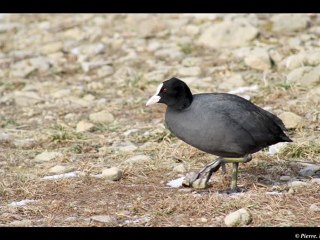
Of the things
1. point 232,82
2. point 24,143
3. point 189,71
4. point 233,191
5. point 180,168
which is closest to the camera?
point 233,191

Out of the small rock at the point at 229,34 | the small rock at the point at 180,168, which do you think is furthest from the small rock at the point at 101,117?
the small rock at the point at 229,34

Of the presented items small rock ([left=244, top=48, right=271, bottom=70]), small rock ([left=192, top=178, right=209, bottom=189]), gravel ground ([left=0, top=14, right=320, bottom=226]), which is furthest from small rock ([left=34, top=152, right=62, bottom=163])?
small rock ([left=244, top=48, right=271, bottom=70])

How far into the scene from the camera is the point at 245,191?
641 centimetres

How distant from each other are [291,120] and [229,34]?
3.93m

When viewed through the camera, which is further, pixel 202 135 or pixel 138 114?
pixel 138 114

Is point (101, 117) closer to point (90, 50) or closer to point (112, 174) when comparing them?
point (112, 174)

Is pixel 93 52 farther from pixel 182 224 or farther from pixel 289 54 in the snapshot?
pixel 182 224

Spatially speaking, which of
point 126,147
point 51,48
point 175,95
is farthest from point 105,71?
point 175,95

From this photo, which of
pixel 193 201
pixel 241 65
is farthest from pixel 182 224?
pixel 241 65

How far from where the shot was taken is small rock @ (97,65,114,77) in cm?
1122

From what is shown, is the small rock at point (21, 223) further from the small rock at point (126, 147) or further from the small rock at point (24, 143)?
the small rock at point (24, 143)

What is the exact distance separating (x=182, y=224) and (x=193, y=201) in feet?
1.30

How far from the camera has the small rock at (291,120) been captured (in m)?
8.05

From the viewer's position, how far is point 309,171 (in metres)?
6.84
